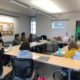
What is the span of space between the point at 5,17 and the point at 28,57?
21.8ft

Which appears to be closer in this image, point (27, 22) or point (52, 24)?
point (52, 24)

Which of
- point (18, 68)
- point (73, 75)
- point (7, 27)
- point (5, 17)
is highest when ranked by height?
point (5, 17)

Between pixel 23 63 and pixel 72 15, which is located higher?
pixel 72 15

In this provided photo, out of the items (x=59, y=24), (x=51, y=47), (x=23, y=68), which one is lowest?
(x=51, y=47)

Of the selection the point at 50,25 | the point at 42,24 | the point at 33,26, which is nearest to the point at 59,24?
the point at 50,25

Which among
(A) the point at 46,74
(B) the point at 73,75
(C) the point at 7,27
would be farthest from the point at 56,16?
(B) the point at 73,75

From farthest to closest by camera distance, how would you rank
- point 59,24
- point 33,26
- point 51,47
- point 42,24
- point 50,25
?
1. point 33,26
2. point 42,24
3. point 50,25
4. point 59,24
5. point 51,47

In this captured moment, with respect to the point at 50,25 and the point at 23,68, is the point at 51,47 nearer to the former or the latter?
the point at 50,25

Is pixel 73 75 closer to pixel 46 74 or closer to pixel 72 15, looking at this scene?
pixel 46 74

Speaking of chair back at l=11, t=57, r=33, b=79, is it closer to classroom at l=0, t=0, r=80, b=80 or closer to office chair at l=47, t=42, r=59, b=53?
classroom at l=0, t=0, r=80, b=80

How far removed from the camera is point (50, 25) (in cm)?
1022

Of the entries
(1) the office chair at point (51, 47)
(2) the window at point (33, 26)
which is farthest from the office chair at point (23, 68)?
(2) the window at point (33, 26)

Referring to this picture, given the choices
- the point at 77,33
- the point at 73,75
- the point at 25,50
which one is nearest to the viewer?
the point at 25,50

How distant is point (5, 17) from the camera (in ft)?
27.5
